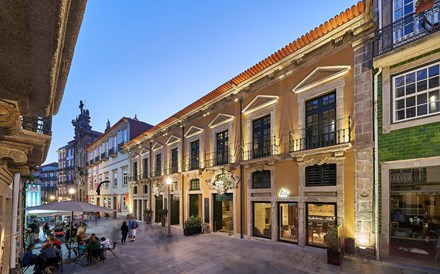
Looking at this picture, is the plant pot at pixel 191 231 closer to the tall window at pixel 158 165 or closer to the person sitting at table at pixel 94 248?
the person sitting at table at pixel 94 248

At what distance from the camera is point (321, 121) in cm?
1190

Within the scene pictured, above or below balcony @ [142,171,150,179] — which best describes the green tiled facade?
above

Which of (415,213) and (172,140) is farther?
(172,140)

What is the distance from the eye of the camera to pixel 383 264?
8922 mm

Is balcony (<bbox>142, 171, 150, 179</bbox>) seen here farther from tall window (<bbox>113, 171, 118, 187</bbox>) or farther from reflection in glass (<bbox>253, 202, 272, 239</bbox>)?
reflection in glass (<bbox>253, 202, 272, 239</bbox>)

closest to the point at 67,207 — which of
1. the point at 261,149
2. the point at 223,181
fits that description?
the point at 223,181

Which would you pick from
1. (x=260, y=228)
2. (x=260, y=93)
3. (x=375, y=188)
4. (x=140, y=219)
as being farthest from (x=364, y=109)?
(x=140, y=219)

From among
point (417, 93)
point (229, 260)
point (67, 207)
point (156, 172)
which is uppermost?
point (417, 93)

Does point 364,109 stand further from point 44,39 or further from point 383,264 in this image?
point 44,39

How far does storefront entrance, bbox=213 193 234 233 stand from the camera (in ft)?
53.5

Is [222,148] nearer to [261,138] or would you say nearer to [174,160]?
[261,138]

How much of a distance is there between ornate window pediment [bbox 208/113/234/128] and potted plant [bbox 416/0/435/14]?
10321mm

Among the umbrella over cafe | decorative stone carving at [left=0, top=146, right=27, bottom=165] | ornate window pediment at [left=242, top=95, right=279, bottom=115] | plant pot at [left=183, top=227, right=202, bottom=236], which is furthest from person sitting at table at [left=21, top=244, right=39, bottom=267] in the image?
ornate window pediment at [left=242, top=95, right=279, bottom=115]

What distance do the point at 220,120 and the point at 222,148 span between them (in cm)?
193
